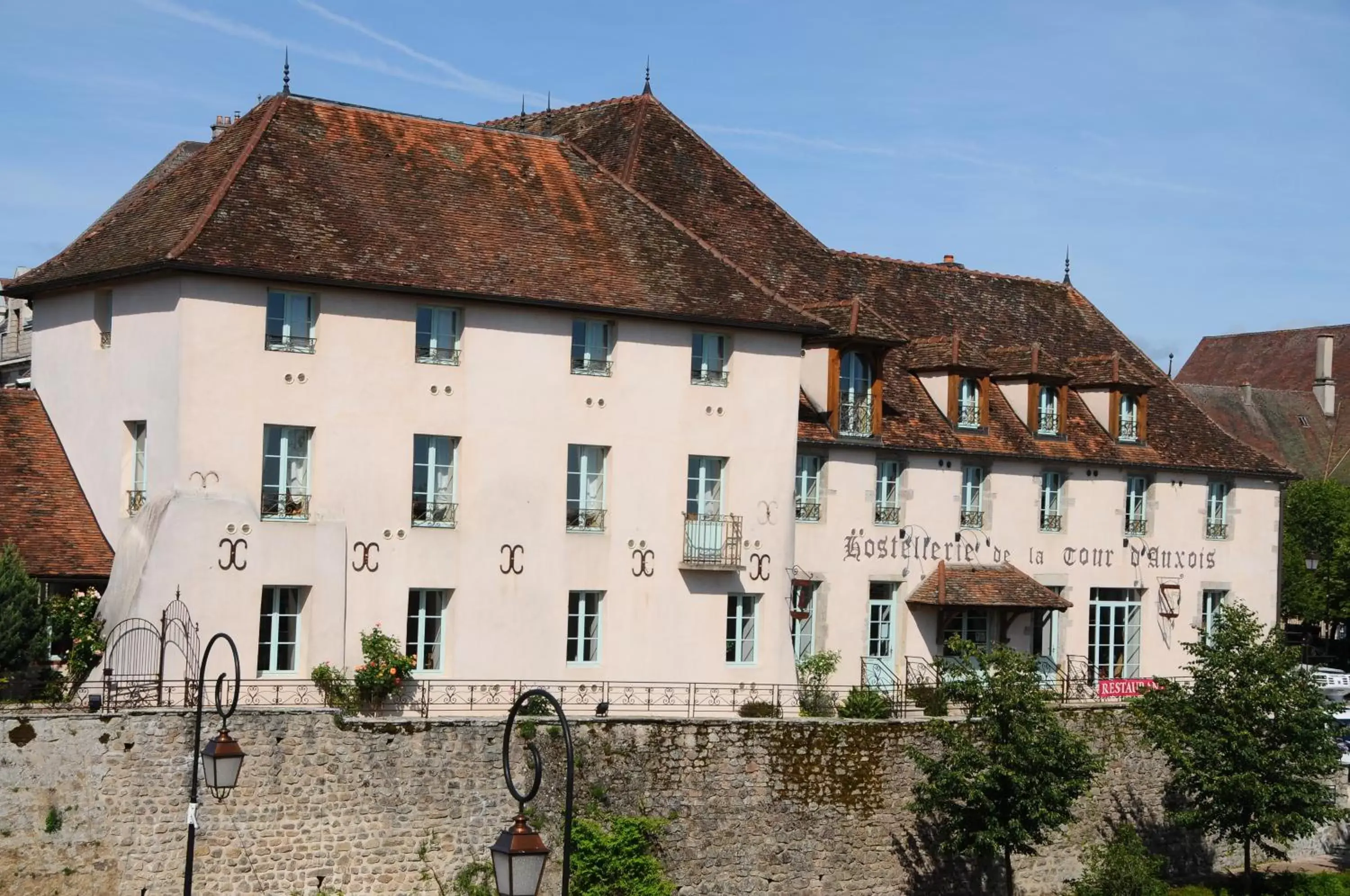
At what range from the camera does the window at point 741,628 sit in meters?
34.8

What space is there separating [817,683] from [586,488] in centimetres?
570

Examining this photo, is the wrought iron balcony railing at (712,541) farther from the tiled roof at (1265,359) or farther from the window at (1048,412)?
the tiled roof at (1265,359)

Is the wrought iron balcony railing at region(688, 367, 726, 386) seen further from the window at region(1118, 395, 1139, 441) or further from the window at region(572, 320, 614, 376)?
the window at region(1118, 395, 1139, 441)

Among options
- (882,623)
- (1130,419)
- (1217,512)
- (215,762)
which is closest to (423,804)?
(215,762)

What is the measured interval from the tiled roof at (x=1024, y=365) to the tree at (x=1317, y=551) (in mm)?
19269

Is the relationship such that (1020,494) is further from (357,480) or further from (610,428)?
(357,480)

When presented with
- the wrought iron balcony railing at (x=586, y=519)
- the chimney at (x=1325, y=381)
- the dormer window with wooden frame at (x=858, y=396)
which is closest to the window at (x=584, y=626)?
the wrought iron balcony railing at (x=586, y=519)

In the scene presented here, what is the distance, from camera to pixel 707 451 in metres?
34.5

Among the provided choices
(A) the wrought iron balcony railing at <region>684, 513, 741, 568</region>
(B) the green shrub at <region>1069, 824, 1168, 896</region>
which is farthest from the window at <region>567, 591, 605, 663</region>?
(B) the green shrub at <region>1069, 824, 1168, 896</region>

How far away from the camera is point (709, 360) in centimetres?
3469

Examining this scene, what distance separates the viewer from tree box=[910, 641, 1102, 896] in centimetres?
3297

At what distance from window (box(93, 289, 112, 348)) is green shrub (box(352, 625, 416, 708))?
6315mm

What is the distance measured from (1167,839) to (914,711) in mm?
6076

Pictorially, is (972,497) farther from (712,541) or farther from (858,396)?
(712,541)
